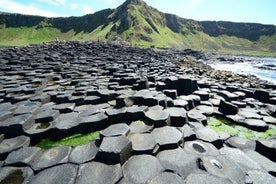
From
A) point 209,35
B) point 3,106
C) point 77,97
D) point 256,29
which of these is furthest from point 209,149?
point 256,29

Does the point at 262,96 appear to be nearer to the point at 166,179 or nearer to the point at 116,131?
the point at 116,131

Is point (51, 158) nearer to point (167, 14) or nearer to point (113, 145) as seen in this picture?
point (113, 145)

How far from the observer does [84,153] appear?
11.4ft

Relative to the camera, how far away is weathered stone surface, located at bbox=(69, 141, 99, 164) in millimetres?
3280

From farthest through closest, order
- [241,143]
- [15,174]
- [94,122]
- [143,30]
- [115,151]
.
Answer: [143,30] < [94,122] < [241,143] < [115,151] < [15,174]

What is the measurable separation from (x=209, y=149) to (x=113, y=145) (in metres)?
1.90

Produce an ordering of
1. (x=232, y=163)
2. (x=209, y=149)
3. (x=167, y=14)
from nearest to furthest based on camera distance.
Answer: (x=232, y=163) → (x=209, y=149) → (x=167, y=14)

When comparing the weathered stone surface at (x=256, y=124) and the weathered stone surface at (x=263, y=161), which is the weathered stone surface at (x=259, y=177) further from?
the weathered stone surface at (x=256, y=124)

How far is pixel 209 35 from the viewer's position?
162875mm

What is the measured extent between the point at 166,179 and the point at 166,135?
119 centimetres

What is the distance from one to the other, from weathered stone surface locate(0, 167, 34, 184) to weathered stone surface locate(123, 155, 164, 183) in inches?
59.2

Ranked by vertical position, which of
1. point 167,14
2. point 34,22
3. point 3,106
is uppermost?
point 167,14

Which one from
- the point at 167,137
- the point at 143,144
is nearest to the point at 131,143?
the point at 143,144

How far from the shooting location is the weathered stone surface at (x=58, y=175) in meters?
2.82
